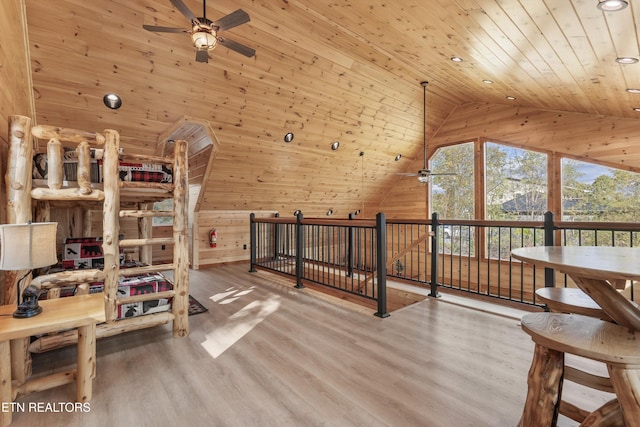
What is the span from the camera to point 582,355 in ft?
3.79

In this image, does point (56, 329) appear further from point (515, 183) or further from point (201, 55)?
point (515, 183)

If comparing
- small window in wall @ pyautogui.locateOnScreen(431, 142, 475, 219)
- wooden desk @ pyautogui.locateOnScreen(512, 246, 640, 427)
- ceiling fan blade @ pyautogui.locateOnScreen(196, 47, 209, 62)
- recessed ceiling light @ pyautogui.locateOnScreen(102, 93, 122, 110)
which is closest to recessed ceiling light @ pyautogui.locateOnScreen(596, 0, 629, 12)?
wooden desk @ pyautogui.locateOnScreen(512, 246, 640, 427)

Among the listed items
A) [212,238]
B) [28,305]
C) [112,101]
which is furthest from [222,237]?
[28,305]

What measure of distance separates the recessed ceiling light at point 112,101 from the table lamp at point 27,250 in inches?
108

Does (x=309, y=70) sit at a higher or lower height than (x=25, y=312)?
higher

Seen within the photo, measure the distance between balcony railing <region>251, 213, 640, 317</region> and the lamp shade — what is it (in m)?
2.72

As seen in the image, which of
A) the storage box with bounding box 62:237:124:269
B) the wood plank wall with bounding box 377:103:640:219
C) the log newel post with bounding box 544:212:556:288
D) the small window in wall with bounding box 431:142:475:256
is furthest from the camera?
the small window in wall with bounding box 431:142:475:256

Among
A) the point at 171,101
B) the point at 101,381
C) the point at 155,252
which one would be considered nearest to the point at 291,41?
the point at 171,101

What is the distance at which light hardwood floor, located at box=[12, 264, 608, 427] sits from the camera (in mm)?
1721

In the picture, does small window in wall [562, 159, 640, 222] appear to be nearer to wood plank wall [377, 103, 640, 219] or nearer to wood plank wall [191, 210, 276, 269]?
wood plank wall [377, 103, 640, 219]

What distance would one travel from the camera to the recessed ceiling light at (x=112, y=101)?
3.80 metres

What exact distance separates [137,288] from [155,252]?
427 cm

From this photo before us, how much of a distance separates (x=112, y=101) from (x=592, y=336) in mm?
4978

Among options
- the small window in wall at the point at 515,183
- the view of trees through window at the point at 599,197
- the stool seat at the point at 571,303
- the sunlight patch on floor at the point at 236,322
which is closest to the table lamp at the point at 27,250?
the sunlight patch on floor at the point at 236,322
